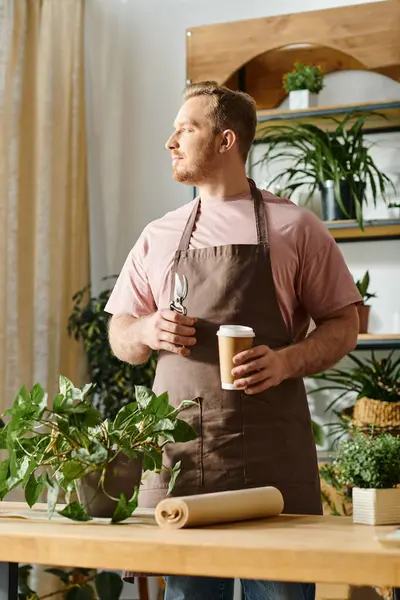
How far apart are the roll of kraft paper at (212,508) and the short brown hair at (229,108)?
92cm

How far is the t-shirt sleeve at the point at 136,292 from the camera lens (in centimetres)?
202

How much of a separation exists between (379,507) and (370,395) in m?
1.89

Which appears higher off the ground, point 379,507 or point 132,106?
point 132,106

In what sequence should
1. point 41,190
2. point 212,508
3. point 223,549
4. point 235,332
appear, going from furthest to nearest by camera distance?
point 41,190 < point 235,332 < point 212,508 < point 223,549

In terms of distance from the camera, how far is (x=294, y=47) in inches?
152

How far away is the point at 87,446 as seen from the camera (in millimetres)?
1478

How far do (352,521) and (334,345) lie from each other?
1.58 ft

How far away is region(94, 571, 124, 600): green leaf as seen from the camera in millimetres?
3344

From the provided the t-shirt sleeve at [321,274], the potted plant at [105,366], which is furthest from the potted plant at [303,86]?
the t-shirt sleeve at [321,274]

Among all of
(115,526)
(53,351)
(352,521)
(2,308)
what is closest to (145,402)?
(115,526)

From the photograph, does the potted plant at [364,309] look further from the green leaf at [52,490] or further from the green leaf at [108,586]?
the green leaf at [52,490]

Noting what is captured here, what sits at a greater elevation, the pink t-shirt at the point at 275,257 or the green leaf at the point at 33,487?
the pink t-shirt at the point at 275,257

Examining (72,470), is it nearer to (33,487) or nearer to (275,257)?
(33,487)

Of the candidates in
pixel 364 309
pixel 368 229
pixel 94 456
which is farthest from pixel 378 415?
pixel 94 456
